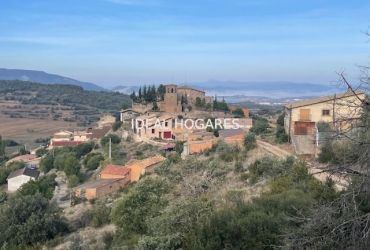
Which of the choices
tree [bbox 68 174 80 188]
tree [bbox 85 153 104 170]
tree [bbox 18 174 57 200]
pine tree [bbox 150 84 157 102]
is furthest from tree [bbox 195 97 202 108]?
tree [bbox 18 174 57 200]

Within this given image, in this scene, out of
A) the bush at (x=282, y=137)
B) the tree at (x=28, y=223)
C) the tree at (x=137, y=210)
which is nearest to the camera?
the tree at (x=137, y=210)

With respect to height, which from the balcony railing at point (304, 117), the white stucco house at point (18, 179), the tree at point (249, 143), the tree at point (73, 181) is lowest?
the white stucco house at point (18, 179)

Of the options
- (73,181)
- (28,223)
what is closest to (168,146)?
(73,181)

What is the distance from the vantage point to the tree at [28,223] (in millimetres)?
14246

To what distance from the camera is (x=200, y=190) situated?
15.3 meters

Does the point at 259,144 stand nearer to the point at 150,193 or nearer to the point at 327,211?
the point at 150,193

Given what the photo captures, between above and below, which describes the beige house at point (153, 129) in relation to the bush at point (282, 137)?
below

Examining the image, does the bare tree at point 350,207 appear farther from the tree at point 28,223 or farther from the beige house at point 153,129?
the beige house at point 153,129

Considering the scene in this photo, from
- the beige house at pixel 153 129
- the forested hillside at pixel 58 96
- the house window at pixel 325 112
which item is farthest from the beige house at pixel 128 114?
the forested hillside at pixel 58 96

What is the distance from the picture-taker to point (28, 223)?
14516mm

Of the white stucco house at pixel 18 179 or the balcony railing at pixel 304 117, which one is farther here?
the white stucco house at pixel 18 179

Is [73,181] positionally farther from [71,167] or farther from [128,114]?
[128,114]

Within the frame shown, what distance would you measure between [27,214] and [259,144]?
1168cm

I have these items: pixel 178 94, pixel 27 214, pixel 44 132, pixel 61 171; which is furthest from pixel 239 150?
pixel 44 132
